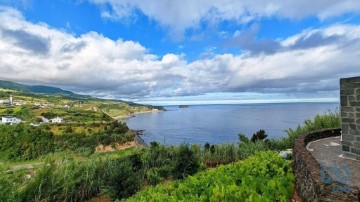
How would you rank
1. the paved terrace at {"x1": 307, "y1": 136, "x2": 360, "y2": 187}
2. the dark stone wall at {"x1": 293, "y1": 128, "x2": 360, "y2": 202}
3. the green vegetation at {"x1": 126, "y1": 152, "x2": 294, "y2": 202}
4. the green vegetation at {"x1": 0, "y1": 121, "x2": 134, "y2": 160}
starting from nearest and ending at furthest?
the dark stone wall at {"x1": 293, "y1": 128, "x2": 360, "y2": 202} < the green vegetation at {"x1": 126, "y1": 152, "x2": 294, "y2": 202} < the paved terrace at {"x1": 307, "y1": 136, "x2": 360, "y2": 187} < the green vegetation at {"x1": 0, "y1": 121, "x2": 134, "y2": 160}

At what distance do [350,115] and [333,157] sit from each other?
116 cm

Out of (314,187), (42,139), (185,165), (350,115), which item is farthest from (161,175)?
(42,139)

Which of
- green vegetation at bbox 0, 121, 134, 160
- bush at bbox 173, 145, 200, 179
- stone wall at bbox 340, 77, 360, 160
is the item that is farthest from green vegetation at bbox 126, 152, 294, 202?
green vegetation at bbox 0, 121, 134, 160

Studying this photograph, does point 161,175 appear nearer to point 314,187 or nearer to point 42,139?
point 314,187

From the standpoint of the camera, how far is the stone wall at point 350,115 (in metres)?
6.74

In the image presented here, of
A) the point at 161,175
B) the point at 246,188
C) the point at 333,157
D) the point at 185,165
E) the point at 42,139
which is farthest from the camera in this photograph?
the point at 42,139

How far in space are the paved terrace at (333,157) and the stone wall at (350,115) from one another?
0.98ft

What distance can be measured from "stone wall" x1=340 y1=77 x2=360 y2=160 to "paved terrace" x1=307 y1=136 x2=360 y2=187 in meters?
0.30

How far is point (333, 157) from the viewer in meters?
6.92

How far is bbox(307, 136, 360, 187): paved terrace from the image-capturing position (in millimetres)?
5271

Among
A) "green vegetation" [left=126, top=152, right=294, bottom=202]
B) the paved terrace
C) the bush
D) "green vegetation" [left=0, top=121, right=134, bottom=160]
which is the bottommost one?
"green vegetation" [left=0, top=121, right=134, bottom=160]

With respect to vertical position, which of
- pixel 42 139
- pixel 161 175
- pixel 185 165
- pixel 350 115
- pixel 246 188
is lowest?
pixel 42 139

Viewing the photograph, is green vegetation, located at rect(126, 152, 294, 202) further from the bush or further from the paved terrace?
the bush

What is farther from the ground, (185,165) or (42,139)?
(185,165)
